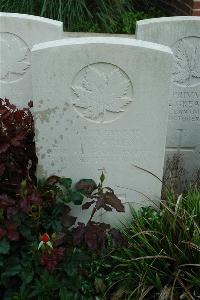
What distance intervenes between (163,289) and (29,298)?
0.76 metres

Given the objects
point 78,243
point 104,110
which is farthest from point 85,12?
point 78,243

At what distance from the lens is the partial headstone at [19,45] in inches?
145

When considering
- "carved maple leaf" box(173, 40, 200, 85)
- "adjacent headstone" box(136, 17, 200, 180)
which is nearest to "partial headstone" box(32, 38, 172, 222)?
"adjacent headstone" box(136, 17, 200, 180)

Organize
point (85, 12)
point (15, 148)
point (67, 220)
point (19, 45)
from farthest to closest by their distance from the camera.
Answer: point (85, 12) < point (19, 45) < point (15, 148) < point (67, 220)

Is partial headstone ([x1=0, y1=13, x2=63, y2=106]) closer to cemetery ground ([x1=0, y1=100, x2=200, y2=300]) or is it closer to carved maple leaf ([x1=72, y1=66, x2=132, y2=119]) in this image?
cemetery ground ([x1=0, y1=100, x2=200, y2=300])

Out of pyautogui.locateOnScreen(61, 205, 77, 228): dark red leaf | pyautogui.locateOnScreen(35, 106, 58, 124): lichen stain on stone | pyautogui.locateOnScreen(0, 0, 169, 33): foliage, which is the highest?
pyautogui.locateOnScreen(0, 0, 169, 33): foliage

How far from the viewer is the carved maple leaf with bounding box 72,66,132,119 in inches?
116

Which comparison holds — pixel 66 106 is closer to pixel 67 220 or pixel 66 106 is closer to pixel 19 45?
pixel 67 220

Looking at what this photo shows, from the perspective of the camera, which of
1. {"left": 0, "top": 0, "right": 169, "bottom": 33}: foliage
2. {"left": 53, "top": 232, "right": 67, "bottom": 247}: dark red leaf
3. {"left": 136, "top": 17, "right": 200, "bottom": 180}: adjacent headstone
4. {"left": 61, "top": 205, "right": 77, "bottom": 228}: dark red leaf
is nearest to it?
{"left": 53, "top": 232, "right": 67, "bottom": 247}: dark red leaf

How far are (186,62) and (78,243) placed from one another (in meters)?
1.73

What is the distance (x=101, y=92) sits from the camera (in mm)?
3010

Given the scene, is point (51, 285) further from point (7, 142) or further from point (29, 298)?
point (7, 142)

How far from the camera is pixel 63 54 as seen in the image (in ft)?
9.33

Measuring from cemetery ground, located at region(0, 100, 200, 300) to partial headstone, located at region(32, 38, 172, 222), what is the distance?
0.47 ft
